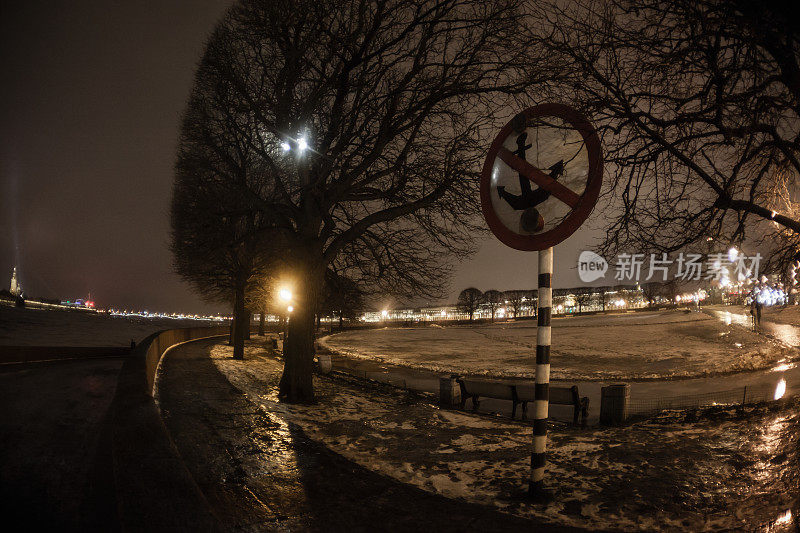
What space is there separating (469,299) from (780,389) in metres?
93.6

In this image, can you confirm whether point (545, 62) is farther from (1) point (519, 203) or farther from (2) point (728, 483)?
(2) point (728, 483)

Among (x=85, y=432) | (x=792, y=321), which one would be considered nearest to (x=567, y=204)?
(x=85, y=432)

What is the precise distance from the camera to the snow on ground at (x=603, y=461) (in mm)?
3215

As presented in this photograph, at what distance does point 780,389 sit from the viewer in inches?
428

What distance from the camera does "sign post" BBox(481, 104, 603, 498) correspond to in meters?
3.19

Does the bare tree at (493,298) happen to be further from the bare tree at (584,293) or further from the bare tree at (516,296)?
the bare tree at (584,293)

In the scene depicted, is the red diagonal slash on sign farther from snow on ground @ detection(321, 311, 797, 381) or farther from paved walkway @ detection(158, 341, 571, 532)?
snow on ground @ detection(321, 311, 797, 381)

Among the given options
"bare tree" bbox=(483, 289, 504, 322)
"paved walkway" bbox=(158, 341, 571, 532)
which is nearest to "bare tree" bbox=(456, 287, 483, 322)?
"bare tree" bbox=(483, 289, 504, 322)

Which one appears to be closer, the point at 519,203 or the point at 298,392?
the point at 519,203

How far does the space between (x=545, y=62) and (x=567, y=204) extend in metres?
4.13

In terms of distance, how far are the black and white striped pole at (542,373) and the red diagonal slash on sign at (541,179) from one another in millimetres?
434

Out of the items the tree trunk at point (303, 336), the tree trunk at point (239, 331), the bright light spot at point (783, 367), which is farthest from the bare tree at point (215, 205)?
the bright light spot at point (783, 367)

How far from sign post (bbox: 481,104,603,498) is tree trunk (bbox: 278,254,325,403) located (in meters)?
5.53

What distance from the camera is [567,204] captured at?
10.4ft
